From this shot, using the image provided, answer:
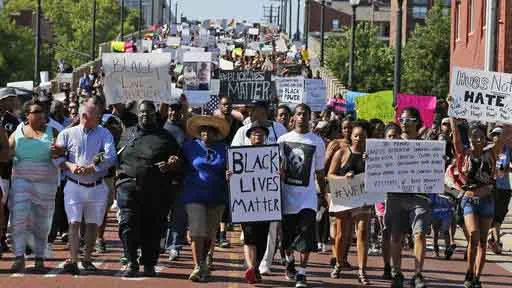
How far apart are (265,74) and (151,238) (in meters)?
11.0

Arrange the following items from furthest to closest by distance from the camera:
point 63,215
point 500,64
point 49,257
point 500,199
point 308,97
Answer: point 500,64 < point 308,97 < point 500,199 < point 63,215 < point 49,257

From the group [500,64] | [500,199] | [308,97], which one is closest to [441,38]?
[500,64]

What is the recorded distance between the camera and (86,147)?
14586 mm

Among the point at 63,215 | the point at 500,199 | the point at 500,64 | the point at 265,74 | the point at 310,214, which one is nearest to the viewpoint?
the point at 310,214

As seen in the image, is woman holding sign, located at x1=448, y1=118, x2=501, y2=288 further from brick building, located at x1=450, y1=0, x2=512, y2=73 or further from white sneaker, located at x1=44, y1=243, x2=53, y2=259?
brick building, located at x1=450, y1=0, x2=512, y2=73

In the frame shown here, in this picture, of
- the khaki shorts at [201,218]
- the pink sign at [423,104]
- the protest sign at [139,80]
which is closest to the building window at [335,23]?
the pink sign at [423,104]

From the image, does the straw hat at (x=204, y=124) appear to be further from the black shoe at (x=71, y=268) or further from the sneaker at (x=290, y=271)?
the black shoe at (x=71, y=268)

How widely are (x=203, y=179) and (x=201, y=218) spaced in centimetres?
40

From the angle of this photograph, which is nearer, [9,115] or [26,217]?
[26,217]

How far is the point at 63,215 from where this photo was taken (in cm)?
1769

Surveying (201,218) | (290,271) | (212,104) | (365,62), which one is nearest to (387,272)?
(290,271)

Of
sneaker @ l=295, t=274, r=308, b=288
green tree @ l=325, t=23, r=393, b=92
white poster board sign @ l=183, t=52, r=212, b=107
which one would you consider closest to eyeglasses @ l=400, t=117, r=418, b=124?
sneaker @ l=295, t=274, r=308, b=288

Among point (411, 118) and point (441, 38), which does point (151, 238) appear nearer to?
point (411, 118)

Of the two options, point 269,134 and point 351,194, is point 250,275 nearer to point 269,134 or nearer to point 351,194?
point 269,134
